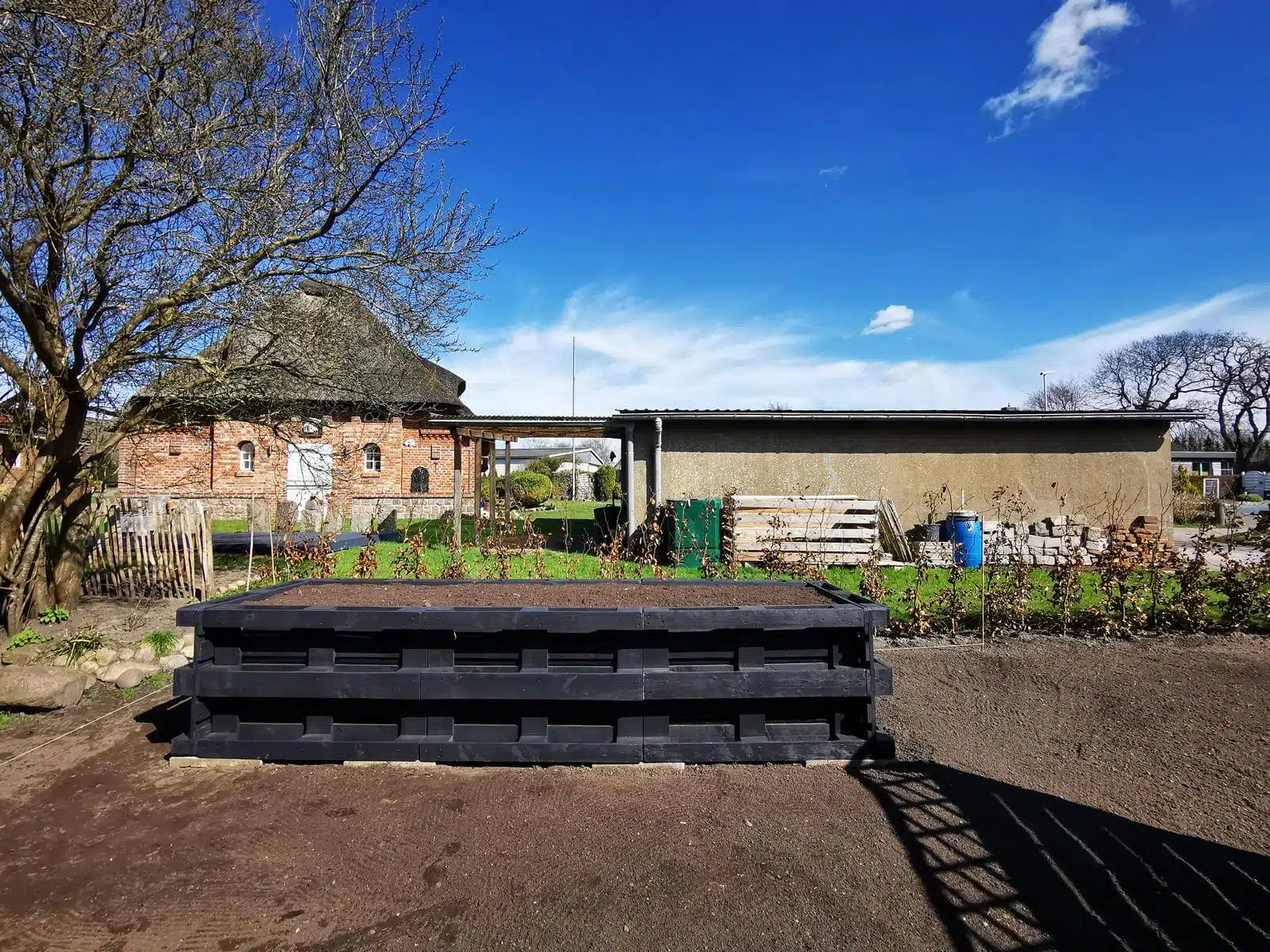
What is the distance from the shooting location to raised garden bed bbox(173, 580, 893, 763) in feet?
11.8

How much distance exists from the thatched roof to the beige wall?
522cm

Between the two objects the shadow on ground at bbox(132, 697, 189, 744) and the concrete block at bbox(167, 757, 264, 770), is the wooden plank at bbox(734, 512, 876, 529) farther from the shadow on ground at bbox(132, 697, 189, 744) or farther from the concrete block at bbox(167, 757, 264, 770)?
the concrete block at bbox(167, 757, 264, 770)

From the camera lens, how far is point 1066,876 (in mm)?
2658

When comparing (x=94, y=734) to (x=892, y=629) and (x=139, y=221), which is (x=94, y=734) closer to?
(x=139, y=221)

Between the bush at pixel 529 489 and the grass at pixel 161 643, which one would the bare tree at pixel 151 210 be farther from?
the bush at pixel 529 489

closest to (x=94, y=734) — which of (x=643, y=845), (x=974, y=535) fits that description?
(x=643, y=845)

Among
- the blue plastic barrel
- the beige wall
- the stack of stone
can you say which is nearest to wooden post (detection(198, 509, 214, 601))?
the beige wall

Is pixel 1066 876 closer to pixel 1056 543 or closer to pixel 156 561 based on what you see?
pixel 156 561

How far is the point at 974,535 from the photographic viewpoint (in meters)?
11.1

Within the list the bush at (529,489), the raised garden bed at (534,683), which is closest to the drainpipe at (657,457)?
the raised garden bed at (534,683)

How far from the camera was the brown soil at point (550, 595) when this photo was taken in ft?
14.3

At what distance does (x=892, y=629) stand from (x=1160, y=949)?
399 centimetres

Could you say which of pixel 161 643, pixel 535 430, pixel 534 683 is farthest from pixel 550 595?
pixel 535 430

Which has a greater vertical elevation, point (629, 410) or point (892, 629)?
point (629, 410)
